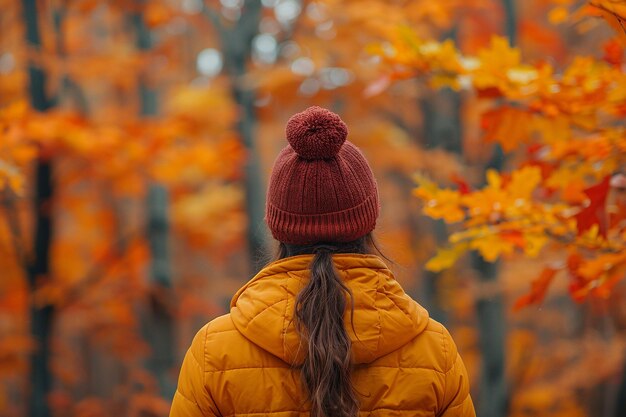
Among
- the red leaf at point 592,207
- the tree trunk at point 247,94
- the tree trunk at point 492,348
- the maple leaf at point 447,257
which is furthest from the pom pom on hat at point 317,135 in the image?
the tree trunk at point 247,94

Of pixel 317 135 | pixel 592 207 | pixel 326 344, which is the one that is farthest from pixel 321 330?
pixel 592 207

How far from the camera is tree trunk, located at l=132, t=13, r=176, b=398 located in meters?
7.81

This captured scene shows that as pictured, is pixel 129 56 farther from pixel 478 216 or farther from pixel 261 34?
pixel 478 216

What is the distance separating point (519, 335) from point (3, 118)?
11.0 m

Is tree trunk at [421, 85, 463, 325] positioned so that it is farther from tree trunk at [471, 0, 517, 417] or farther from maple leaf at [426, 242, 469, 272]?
maple leaf at [426, 242, 469, 272]

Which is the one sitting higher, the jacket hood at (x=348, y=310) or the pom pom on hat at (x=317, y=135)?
the pom pom on hat at (x=317, y=135)

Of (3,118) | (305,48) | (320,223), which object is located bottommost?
(320,223)

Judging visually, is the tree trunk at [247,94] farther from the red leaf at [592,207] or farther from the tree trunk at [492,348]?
the red leaf at [592,207]

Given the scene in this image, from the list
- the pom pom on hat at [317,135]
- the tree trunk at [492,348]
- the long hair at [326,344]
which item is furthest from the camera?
the tree trunk at [492,348]

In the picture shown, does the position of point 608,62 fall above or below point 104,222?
above

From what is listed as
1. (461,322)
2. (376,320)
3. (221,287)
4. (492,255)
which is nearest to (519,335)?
(461,322)

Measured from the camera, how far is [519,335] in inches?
502

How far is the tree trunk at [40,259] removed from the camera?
7196 millimetres

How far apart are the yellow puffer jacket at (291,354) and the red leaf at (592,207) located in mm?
1044
